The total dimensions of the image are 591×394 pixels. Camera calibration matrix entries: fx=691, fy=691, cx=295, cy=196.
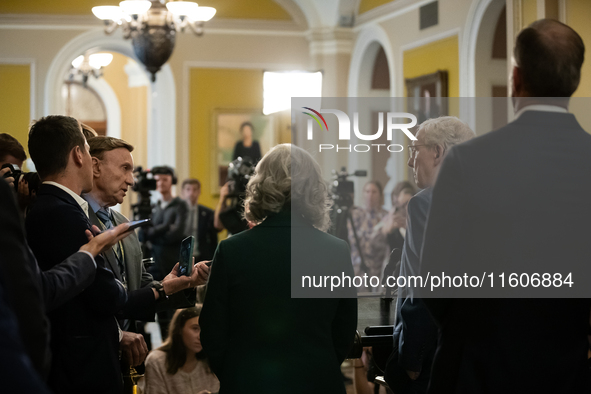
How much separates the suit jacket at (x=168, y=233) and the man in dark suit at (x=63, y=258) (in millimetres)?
3187

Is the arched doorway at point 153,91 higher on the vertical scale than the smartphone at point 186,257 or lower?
higher

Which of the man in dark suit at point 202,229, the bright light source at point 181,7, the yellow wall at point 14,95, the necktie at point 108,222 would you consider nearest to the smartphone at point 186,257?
the necktie at point 108,222

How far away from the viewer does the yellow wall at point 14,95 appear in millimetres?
8867

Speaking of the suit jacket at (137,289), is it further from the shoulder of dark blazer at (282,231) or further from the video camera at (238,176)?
the video camera at (238,176)

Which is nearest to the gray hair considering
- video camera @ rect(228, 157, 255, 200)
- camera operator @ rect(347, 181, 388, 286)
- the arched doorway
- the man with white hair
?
the man with white hair

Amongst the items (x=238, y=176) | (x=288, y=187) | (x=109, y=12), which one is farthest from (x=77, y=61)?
(x=288, y=187)

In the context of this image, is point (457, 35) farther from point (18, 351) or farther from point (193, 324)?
point (18, 351)

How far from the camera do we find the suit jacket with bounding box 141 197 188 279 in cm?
516

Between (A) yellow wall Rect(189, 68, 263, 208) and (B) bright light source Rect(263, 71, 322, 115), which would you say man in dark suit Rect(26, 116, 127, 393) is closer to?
(A) yellow wall Rect(189, 68, 263, 208)

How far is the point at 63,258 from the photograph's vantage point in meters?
1.82

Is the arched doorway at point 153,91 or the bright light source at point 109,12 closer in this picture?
the bright light source at point 109,12

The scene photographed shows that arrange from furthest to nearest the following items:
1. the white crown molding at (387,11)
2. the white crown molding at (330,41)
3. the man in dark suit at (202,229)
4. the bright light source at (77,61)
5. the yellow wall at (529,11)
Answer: the bright light source at (77,61) → the white crown molding at (330,41) → the white crown molding at (387,11) → the man in dark suit at (202,229) → the yellow wall at (529,11)

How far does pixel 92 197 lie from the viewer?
2260 mm

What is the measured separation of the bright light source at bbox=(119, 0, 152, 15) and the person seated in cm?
435
